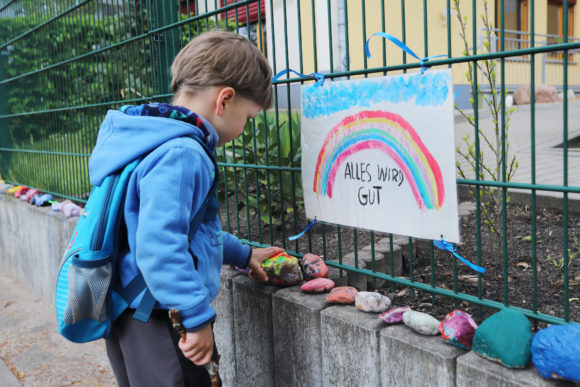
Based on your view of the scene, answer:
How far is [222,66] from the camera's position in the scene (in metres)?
1.81

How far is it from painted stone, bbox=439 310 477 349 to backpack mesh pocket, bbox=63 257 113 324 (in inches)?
42.7

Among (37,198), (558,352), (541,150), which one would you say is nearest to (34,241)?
(37,198)

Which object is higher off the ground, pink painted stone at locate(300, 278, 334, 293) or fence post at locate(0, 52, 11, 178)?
fence post at locate(0, 52, 11, 178)

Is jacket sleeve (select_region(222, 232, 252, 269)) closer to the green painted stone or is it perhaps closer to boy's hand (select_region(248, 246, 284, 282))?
boy's hand (select_region(248, 246, 284, 282))

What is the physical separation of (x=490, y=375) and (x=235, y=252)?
107 cm

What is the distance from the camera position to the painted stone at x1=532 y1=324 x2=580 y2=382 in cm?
143

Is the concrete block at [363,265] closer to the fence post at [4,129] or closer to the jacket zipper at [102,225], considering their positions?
the jacket zipper at [102,225]

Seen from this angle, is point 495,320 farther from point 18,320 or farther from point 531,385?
point 18,320

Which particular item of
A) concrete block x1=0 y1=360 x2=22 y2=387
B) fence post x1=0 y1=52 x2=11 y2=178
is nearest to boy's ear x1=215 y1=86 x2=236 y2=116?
concrete block x1=0 y1=360 x2=22 y2=387

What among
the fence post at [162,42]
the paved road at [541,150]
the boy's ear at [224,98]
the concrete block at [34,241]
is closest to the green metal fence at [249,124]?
the fence post at [162,42]

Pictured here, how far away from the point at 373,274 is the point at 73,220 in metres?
2.70

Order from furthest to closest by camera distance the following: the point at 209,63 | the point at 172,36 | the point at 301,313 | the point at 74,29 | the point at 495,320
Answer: the point at 74,29, the point at 172,36, the point at 301,313, the point at 209,63, the point at 495,320

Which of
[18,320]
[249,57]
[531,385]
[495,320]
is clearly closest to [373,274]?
[495,320]

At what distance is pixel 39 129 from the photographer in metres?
5.45
